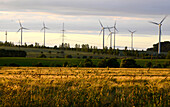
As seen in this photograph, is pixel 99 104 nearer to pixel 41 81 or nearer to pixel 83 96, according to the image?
pixel 83 96

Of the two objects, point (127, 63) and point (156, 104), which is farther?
point (127, 63)

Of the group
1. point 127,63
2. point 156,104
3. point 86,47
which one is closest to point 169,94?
point 156,104

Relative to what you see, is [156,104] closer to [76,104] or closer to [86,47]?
[76,104]

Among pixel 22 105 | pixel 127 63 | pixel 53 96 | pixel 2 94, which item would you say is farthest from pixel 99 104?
pixel 127 63

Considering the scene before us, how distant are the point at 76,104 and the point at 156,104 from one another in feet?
12.4

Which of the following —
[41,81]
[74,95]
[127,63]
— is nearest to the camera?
[74,95]

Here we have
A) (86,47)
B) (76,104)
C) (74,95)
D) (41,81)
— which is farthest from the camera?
(86,47)

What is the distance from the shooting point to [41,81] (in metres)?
17.0

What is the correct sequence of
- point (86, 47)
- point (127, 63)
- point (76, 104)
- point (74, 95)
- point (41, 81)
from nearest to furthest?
point (76, 104) → point (74, 95) → point (41, 81) → point (127, 63) → point (86, 47)

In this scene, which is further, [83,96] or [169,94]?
[169,94]

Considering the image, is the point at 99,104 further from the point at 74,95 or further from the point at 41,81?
the point at 41,81

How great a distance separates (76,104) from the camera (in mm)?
13852

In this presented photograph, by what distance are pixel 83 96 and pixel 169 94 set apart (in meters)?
4.79

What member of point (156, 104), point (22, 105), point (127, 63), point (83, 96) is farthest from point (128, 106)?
point (127, 63)
